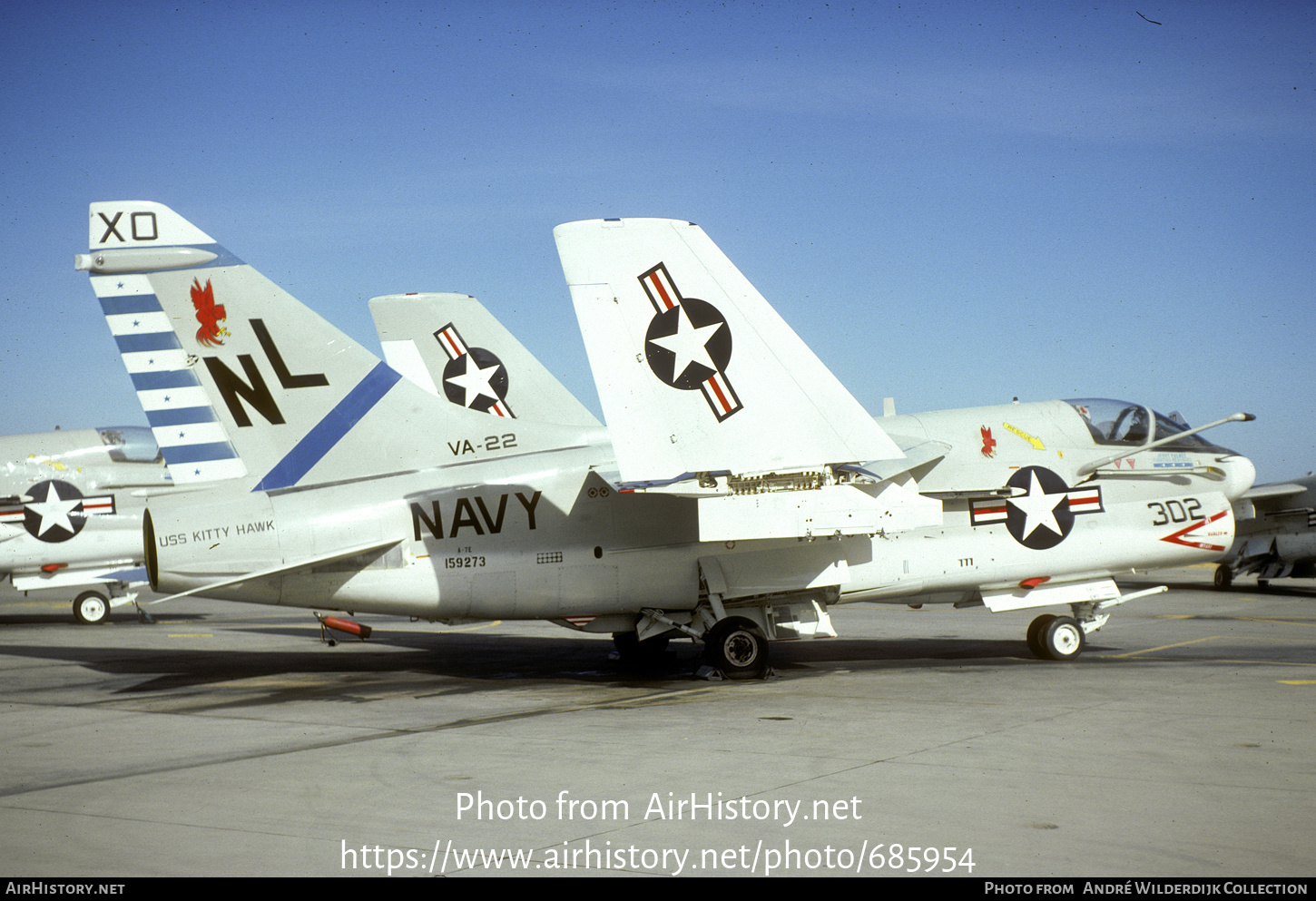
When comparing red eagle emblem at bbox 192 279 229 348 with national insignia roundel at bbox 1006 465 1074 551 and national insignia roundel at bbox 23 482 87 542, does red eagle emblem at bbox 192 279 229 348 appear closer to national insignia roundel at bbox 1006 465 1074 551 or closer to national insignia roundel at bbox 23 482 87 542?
national insignia roundel at bbox 1006 465 1074 551

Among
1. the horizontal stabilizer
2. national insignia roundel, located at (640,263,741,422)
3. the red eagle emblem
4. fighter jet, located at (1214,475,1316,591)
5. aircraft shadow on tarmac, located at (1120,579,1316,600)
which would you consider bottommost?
aircraft shadow on tarmac, located at (1120,579,1316,600)

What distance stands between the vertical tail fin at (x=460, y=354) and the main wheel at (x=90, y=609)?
1100 cm

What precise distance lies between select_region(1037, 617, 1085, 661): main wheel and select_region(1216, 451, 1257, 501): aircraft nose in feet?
8.70

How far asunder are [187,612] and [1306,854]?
26494 millimetres

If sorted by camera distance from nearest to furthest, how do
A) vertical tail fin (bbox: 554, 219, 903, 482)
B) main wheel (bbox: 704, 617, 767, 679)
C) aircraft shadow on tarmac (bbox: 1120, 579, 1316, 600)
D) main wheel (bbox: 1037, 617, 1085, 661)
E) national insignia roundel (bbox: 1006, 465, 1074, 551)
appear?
vertical tail fin (bbox: 554, 219, 903, 482)
main wheel (bbox: 704, 617, 767, 679)
national insignia roundel (bbox: 1006, 465, 1074, 551)
main wheel (bbox: 1037, 617, 1085, 661)
aircraft shadow on tarmac (bbox: 1120, 579, 1316, 600)

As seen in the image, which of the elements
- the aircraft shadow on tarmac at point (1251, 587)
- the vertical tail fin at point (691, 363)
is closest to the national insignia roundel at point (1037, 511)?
the vertical tail fin at point (691, 363)

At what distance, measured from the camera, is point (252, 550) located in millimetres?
11930

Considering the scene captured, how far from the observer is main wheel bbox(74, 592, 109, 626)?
24.2m

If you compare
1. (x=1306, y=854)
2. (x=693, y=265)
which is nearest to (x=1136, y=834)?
(x=1306, y=854)

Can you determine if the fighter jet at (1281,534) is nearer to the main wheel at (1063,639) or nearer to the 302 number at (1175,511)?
the 302 number at (1175,511)

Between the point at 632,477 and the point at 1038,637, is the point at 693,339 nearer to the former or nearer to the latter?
the point at 632,477

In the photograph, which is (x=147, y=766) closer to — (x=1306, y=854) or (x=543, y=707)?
(x=543, y=707)

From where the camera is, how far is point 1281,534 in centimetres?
2966

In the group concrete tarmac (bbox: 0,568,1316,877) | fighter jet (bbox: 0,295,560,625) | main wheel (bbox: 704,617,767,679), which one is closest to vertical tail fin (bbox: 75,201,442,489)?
concrete tarmac (bbox: 0,568,1316,877)
